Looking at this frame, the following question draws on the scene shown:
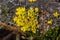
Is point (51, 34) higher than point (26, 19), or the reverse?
point (26, 19)

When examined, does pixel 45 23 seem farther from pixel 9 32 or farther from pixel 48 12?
pixel 9 32

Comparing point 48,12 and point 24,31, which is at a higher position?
point 48,12

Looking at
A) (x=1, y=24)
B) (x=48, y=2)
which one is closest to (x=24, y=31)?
(x=1, y=24)

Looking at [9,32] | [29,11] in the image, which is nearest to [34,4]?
[29,11]

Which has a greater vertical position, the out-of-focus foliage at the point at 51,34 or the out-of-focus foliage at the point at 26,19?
the out-of-focus foliage at the point at 26,19

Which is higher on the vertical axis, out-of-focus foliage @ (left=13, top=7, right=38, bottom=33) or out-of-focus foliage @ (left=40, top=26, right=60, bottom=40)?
out-of-focus foliage @ (left=13, top=7, right=38, bottom=33)

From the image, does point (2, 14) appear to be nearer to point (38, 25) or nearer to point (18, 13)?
point (18, 13)
